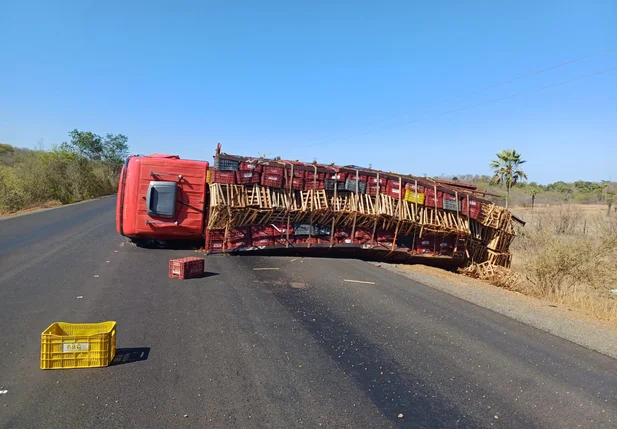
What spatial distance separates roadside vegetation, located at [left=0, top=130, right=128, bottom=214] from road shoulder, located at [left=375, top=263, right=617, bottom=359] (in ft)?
82.7

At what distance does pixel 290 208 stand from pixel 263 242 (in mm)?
1311

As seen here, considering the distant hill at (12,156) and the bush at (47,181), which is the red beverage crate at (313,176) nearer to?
the bush at (47,181)

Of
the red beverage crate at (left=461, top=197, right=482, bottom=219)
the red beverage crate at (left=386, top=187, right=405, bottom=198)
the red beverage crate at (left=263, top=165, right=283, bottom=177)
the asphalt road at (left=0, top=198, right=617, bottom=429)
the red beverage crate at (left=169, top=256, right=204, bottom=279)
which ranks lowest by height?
the asphalt road at (left=0, top=198, right=617, bottom=429)

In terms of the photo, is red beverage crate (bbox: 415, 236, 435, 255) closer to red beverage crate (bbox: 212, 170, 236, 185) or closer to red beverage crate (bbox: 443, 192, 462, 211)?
red beverage crate (bbox: 443, 192, 462, 211)

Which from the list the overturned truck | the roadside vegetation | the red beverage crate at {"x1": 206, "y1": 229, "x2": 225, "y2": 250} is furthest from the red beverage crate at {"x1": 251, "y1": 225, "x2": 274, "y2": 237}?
the roadside vegetation

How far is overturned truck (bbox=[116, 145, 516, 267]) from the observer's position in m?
12.7

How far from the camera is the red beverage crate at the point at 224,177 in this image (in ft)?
41.1

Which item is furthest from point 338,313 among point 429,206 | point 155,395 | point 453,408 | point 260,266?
point 429,206

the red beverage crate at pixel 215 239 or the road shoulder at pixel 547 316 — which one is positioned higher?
the red beverage crate at pixel 215 239

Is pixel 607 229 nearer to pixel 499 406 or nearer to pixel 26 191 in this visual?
pixel 499 406

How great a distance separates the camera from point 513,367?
218 inches

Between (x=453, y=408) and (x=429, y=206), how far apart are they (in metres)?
10.5

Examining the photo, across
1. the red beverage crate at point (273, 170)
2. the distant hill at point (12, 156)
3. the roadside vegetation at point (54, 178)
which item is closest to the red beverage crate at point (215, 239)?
the red beverage crate at point (273, 170)

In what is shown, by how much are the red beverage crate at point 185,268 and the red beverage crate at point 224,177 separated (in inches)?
144
